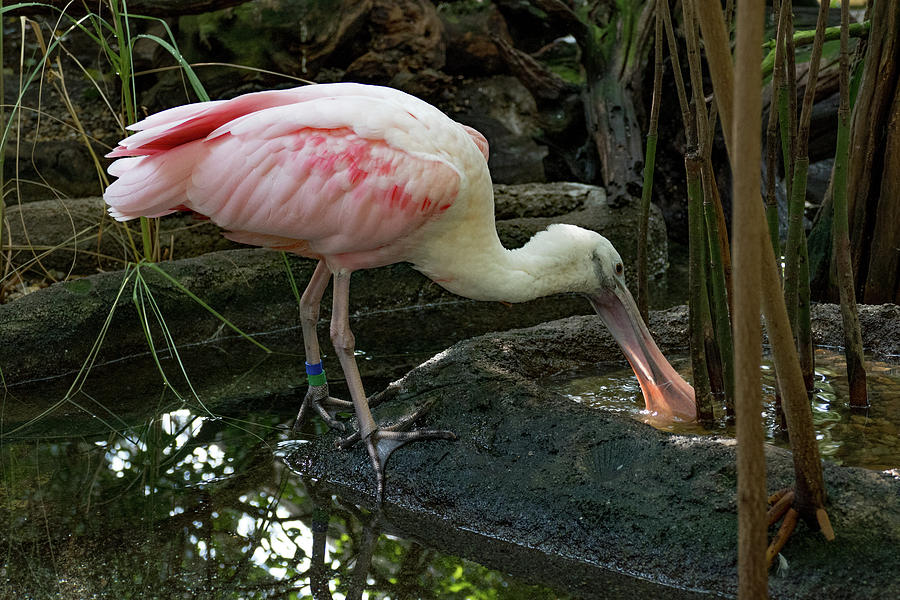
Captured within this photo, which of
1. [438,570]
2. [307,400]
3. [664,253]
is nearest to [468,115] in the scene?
[664,253]

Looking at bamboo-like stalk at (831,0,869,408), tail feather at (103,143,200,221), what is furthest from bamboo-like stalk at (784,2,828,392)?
tail feather at (103,143,200,221)

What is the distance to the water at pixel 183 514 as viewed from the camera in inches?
117

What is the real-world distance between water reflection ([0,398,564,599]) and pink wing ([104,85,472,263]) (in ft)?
3.38

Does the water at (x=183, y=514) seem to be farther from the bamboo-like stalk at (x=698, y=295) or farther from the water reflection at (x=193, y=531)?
the bamboo-like stalk at (x=698, y=295)

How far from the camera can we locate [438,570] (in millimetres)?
3043

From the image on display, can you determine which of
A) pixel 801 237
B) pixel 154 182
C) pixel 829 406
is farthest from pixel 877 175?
pixel 154 182

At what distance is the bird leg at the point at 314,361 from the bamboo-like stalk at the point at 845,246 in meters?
2.16

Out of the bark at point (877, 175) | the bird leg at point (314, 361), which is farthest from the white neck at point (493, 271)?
the bark at point (877, 175)

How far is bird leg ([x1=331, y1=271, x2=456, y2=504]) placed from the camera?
3650mm

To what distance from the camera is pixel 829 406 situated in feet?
12.6

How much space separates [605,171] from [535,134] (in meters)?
2.54

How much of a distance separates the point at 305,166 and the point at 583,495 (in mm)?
1708

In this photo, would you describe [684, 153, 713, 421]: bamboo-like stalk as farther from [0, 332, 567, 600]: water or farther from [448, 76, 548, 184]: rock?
[448, 76, 548, 184]: rock

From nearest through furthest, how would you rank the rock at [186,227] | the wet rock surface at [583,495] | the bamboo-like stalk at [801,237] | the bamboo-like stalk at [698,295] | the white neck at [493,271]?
the wet rock surface at [583,495] < the bamboo-like stalk at [801,237] < the bamboo-like stalk at [698,295] < the white neck at [493,271] < the rock at [186,227]
